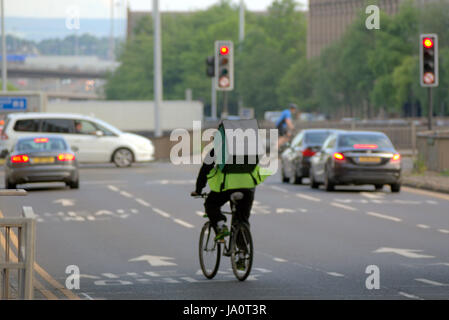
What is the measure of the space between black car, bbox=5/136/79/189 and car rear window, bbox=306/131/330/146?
5930 millimetres

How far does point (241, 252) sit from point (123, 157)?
2865cm

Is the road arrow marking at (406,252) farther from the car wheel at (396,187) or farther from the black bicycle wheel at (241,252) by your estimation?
the car wheel at (396,187)

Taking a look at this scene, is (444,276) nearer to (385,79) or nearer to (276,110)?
(385,79)

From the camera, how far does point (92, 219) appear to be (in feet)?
71.8

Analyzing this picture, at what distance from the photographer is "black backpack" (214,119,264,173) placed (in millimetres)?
12586

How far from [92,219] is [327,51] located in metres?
86.9

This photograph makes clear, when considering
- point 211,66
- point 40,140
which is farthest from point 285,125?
point 40,140

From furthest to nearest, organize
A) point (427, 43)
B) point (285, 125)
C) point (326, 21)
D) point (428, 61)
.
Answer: point (326, 21)
point (285, 125)
point (428, 61)
point (427, 43)

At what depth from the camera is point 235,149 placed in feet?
42.4

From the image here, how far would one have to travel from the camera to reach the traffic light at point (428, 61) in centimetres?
3106

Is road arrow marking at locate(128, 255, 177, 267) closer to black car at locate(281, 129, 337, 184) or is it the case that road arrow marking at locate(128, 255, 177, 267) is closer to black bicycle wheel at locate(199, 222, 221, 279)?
black bicycle wheel at locate(199, 222, 221, 279)

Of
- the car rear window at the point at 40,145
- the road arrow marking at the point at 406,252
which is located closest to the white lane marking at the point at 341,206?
the road arrow marking at the point at 406,252

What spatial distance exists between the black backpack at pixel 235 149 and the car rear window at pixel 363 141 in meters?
15.4

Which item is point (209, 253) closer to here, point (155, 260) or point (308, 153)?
point (155, 260)
